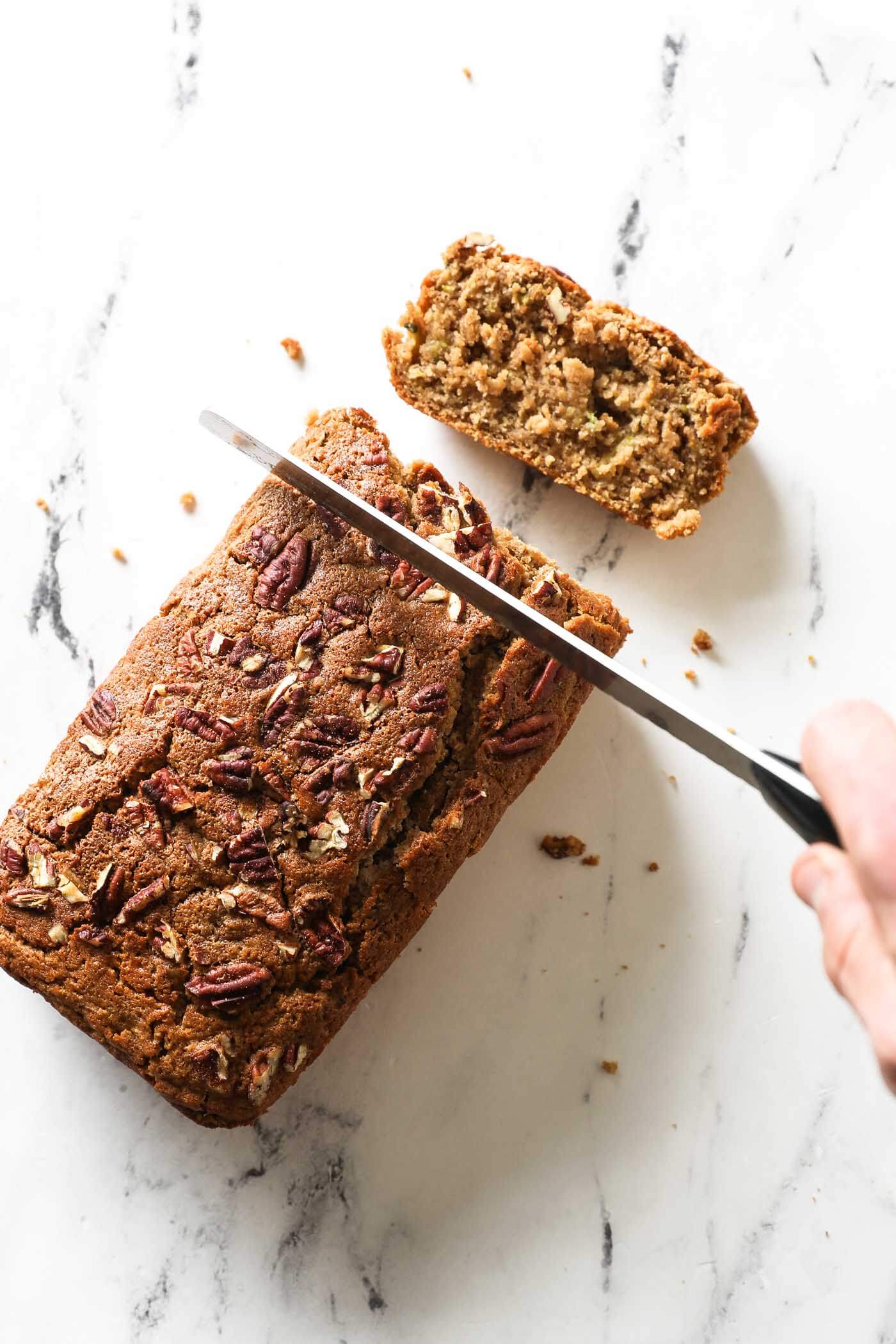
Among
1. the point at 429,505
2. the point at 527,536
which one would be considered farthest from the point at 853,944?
the point at 527,536

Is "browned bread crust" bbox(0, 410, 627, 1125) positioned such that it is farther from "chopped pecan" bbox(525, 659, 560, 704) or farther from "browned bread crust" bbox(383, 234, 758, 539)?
"browned bread crust" bbox(383, 234, 758, 539)

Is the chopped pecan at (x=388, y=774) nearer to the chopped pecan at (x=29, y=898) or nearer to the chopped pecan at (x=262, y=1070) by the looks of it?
the chopped pecan at (x=262, y=1070)

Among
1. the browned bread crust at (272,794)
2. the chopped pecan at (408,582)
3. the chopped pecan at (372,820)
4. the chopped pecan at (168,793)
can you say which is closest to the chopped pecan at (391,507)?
the browned bread crust at (272,794)

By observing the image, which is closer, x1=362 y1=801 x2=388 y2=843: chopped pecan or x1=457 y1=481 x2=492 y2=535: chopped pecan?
x1=362 y1=801 x2=388 y2=843: chopped pecan

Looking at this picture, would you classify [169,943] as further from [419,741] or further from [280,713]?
[419,741]

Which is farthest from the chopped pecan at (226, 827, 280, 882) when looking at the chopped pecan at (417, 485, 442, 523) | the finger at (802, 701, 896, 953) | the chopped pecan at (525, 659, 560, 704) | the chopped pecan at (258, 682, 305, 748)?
the finger at (802, 701, 896, 953)

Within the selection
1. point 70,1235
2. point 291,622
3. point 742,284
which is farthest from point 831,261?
point 70,1235

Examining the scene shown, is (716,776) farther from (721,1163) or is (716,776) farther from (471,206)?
(471,206)
